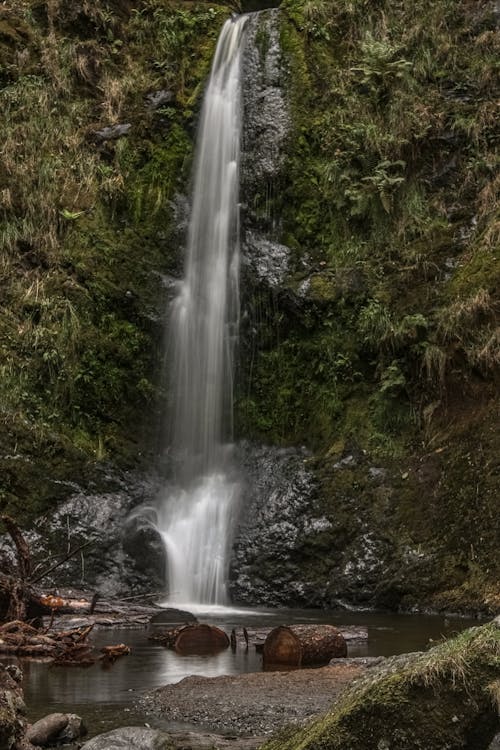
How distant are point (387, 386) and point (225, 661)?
21.0ft

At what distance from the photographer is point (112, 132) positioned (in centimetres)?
1797

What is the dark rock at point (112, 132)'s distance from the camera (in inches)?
704

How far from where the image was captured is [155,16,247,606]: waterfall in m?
13.2

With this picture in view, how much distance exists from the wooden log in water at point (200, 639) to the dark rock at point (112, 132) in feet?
37.2

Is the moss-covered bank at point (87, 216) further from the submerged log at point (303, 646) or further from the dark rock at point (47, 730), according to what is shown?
the dark rock at point (47, 730)

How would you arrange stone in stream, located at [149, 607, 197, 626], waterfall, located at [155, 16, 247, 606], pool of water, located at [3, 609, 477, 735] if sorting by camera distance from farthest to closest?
waterfall, located at [155, 16, 247, 606] → stone in stream, located at [149, 607, 197, 626] → pool of water, located at [3, 609, 477, 735]

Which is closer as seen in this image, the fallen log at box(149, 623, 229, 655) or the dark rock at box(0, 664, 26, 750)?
the dark rock at box(0, 664, 26, 750)

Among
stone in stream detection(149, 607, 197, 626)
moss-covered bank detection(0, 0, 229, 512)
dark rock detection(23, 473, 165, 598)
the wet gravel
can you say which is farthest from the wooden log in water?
moss-covered bank detection(0, 0, 229, 512)

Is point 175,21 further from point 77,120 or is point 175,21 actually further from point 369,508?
point 369,508

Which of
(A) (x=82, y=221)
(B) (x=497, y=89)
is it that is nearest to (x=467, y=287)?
(B) (x=497, y=89)

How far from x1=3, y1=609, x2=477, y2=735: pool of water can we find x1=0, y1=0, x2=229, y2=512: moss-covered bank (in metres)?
4.29

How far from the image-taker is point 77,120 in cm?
1844

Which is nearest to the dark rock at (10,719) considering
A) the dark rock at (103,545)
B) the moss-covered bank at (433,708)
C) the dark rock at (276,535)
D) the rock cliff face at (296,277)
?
the moss-covered bank at (433,708)

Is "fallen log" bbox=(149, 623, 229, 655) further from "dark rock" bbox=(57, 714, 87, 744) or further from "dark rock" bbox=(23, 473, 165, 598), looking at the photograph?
"dark rock" bbox=(23, 473, 165, 598)
